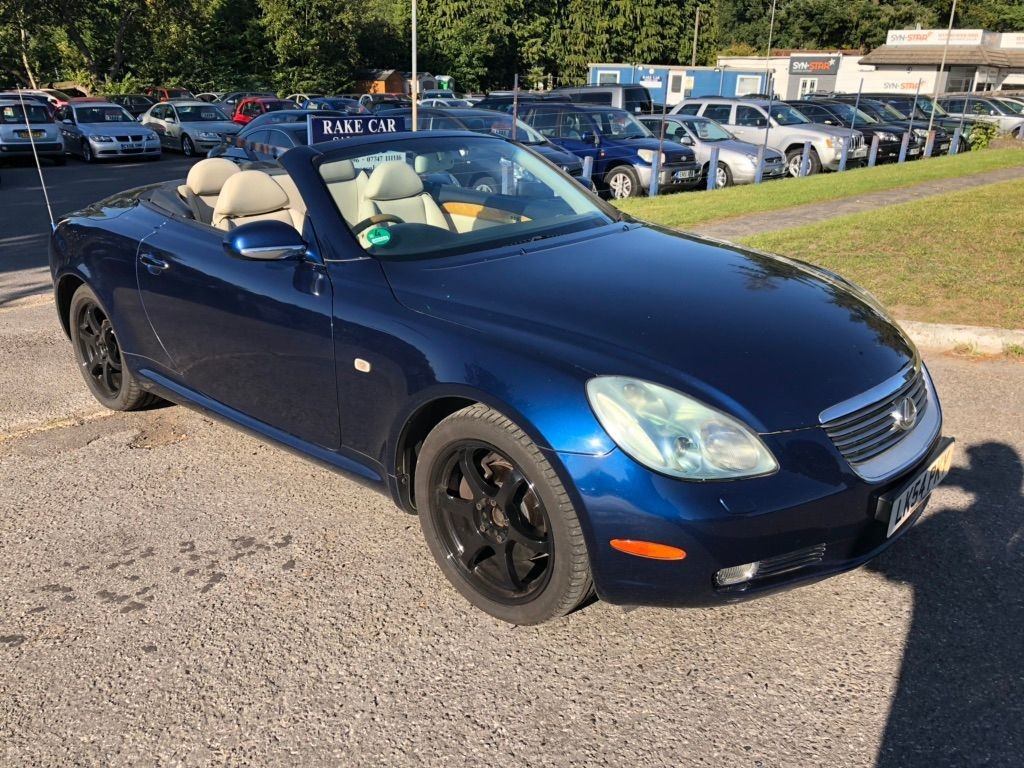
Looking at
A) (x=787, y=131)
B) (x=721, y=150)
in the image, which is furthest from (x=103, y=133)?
(x=787, y=131)

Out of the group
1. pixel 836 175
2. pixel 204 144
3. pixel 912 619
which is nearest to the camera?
pixel 912 619

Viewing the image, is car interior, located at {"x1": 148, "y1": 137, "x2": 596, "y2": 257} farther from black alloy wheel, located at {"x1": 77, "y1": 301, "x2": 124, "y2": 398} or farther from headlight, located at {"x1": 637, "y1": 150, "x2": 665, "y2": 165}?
headlight, located at {"x1": 637, "y1": 150, "x2": 665, "y2": 165}

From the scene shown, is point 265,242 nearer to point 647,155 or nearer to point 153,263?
point 153,263

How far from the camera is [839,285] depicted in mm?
3652

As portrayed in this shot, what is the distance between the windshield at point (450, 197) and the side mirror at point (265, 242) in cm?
23

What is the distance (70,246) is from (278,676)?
10.4ft

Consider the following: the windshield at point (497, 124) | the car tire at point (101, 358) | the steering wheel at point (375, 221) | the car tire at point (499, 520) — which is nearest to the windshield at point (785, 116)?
the windshield at point (497, 124)

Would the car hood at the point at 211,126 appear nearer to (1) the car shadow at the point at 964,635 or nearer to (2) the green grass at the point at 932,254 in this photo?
Result: (2) the green grass at the point at 932,254

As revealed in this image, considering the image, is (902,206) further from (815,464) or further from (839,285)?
(815,464)

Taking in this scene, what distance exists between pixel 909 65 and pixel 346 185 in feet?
183

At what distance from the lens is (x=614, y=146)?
48.7 ft

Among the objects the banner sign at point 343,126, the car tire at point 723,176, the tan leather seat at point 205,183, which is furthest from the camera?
the car tire at point 723,176

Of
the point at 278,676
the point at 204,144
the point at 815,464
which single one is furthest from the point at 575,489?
the point at 204,144

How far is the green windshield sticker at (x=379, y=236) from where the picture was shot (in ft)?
11.4
